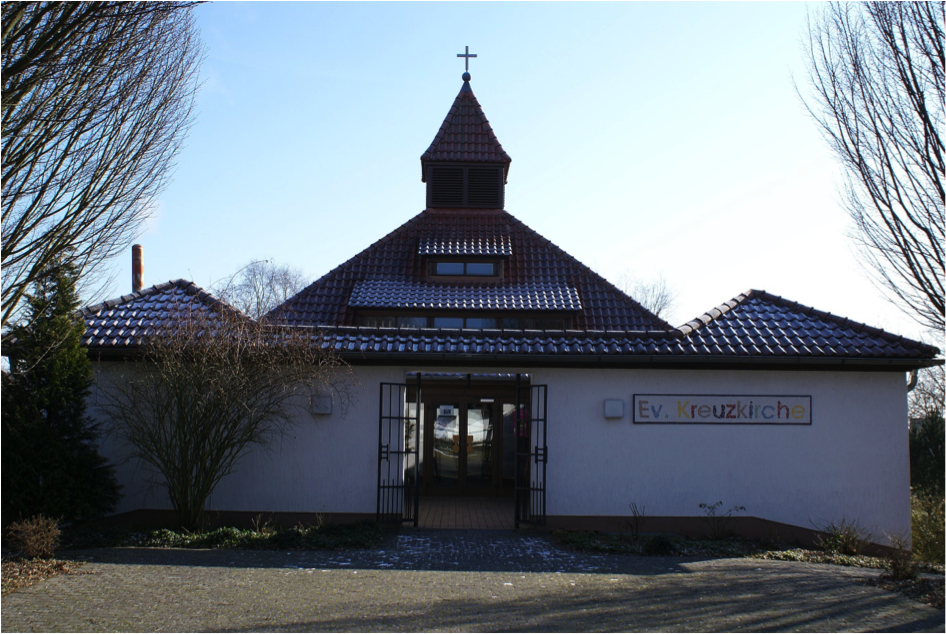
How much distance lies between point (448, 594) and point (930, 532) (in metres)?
9.65

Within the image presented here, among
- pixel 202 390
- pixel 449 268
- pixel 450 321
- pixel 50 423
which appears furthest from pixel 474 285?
pixel 50 423

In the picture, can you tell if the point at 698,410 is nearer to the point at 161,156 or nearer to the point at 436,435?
the point at 436,435

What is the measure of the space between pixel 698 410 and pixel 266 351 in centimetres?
694

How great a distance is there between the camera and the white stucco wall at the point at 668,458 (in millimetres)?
11836

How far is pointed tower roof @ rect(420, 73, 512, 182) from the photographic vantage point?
69.3 feet

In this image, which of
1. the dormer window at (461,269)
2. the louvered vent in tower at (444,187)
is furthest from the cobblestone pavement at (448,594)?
the louvered vent in tower at (444,187)

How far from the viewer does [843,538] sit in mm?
11000

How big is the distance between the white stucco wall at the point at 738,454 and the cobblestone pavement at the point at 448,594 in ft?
6.36

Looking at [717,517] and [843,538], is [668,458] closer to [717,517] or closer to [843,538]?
[717,517]

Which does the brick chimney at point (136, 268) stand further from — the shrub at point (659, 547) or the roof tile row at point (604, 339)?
the shrub at point (659, 547)

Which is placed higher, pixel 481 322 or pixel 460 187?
pixel 460 187

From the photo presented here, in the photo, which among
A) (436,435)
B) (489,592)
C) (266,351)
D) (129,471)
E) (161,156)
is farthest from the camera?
(436,435)

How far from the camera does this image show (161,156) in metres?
9.43

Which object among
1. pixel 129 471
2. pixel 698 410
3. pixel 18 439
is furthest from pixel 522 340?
pixel 18 439
